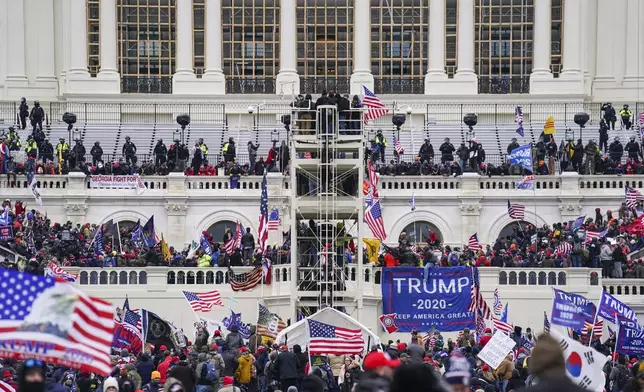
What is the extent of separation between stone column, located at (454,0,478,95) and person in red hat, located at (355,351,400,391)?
202 ft

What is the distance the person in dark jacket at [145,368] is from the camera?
3509 cm

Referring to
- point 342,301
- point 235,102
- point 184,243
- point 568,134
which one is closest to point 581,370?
point 342,301

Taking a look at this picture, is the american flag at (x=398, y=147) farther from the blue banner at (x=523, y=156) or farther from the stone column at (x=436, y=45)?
the stone column at (x=436, y=45)

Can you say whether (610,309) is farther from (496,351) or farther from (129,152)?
(129,152)

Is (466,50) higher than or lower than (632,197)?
higher

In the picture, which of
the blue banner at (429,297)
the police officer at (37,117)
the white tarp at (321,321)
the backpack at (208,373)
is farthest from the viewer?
the police officer at (37,117)

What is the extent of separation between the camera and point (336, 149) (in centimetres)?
5134

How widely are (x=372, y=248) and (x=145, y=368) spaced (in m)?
18.5

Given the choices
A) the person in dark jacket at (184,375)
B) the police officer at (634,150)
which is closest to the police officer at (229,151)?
the police officer at (634,150)

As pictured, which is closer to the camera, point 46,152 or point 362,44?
point 46,152

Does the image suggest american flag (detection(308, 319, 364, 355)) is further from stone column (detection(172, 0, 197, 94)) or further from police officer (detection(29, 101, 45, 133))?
stone column (detection(172, 0, 197, 94))

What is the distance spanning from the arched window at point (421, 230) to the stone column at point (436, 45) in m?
17.0

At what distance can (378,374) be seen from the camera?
20156 mm

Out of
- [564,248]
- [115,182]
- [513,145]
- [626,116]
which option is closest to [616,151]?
[513,145]
